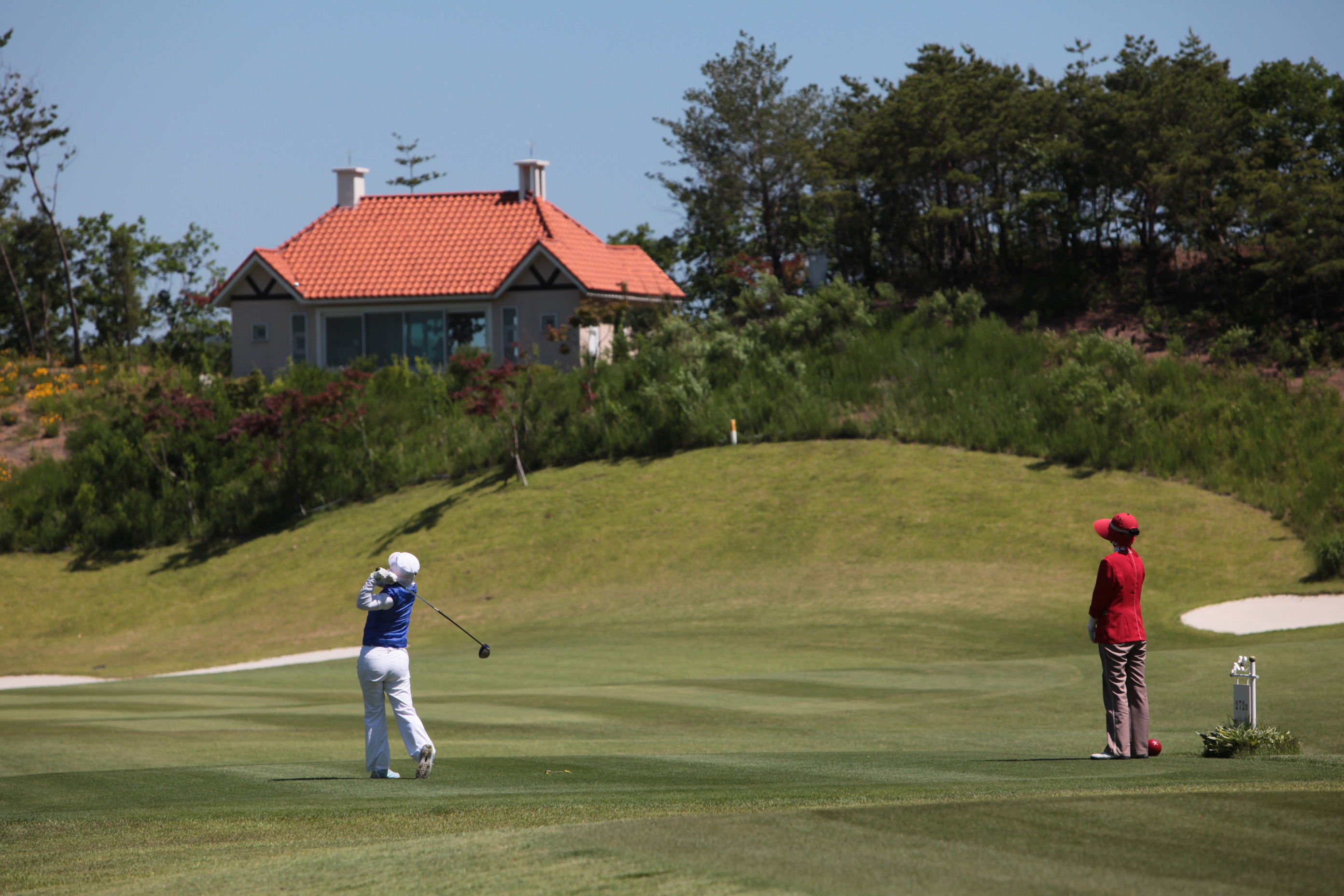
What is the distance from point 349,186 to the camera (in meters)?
54.7

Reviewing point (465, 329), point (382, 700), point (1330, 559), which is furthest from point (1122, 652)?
point (465, 329)

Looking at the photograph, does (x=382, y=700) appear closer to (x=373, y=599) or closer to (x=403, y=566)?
(x=373, y=599)

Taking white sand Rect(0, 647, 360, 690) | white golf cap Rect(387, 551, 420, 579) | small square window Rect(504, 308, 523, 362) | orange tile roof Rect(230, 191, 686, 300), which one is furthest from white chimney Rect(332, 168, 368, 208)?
white golf cap Rect(387, 551, 420, 579)

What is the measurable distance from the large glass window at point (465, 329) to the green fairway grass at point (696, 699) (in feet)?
29.5

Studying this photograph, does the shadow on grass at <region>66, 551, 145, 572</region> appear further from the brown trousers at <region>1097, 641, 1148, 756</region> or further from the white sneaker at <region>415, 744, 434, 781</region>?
the brown trousers at <region>1097, 641, 1148, 756</region>

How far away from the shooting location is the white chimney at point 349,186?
5450cm

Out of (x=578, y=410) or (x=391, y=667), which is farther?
(x=578, y=410)

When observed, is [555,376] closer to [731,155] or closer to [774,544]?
[774,544]

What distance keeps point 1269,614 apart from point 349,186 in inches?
1595

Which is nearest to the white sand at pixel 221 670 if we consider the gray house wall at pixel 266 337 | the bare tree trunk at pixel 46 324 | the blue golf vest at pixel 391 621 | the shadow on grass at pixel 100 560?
the shadow on grass at pixel 100 560

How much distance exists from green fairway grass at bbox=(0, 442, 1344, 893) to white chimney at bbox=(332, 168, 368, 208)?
18467 mm

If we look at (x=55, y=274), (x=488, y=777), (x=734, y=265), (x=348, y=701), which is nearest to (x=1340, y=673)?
(x=488, y=777)

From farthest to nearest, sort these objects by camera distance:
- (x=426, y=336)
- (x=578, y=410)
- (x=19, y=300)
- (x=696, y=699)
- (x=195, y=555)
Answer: (x=19, y=300), (x=426, y=336), (x=578, y=410), (x=195, y=555), (x=696, y=699)

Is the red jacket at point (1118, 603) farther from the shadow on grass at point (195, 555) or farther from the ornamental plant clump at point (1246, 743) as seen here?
the shadow on grass at point (195, 555)
